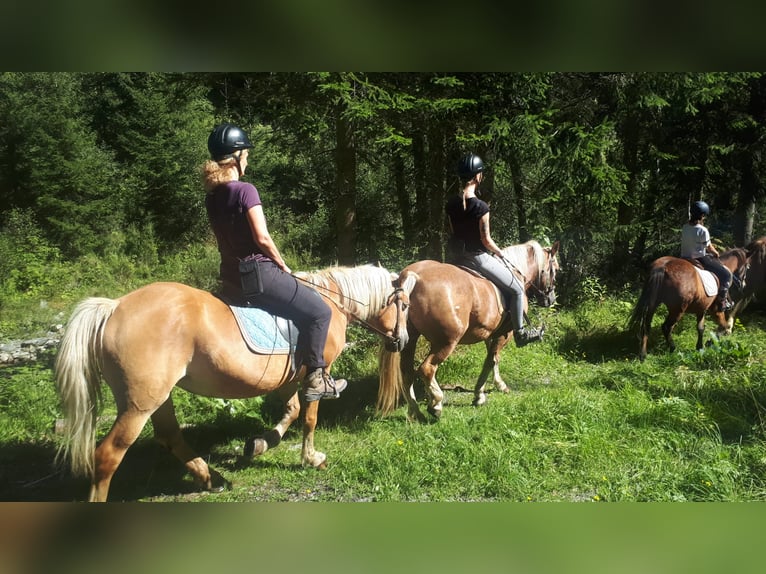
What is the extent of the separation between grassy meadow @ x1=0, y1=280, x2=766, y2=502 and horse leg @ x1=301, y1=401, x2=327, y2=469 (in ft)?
0.20

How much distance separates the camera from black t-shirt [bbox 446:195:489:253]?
4.06 meters

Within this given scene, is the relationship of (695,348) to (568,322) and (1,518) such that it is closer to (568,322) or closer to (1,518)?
(568,322)

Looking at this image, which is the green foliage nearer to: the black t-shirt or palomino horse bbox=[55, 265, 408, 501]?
palomino horse bbox=[55, 265, 408, 501]

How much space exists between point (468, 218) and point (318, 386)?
177cm

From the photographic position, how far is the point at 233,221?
3.25m

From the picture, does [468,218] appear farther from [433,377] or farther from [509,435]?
[509,435]

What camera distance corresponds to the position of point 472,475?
365 cm

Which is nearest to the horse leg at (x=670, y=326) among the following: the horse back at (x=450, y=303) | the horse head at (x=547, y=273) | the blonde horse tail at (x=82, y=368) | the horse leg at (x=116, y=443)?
the horse head at (x=547, y=273)

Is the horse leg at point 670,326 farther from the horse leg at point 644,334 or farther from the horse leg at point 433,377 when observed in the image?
the horse leg at point 433,377

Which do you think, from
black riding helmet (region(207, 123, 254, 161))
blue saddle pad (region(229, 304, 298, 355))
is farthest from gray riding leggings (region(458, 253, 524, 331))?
black riding helmet (region(207, 123, 254, 161))

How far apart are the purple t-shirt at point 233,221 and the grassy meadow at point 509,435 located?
1.11 meters

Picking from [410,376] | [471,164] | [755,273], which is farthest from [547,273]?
[755,273]

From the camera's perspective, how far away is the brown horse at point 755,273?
4.14 meters
